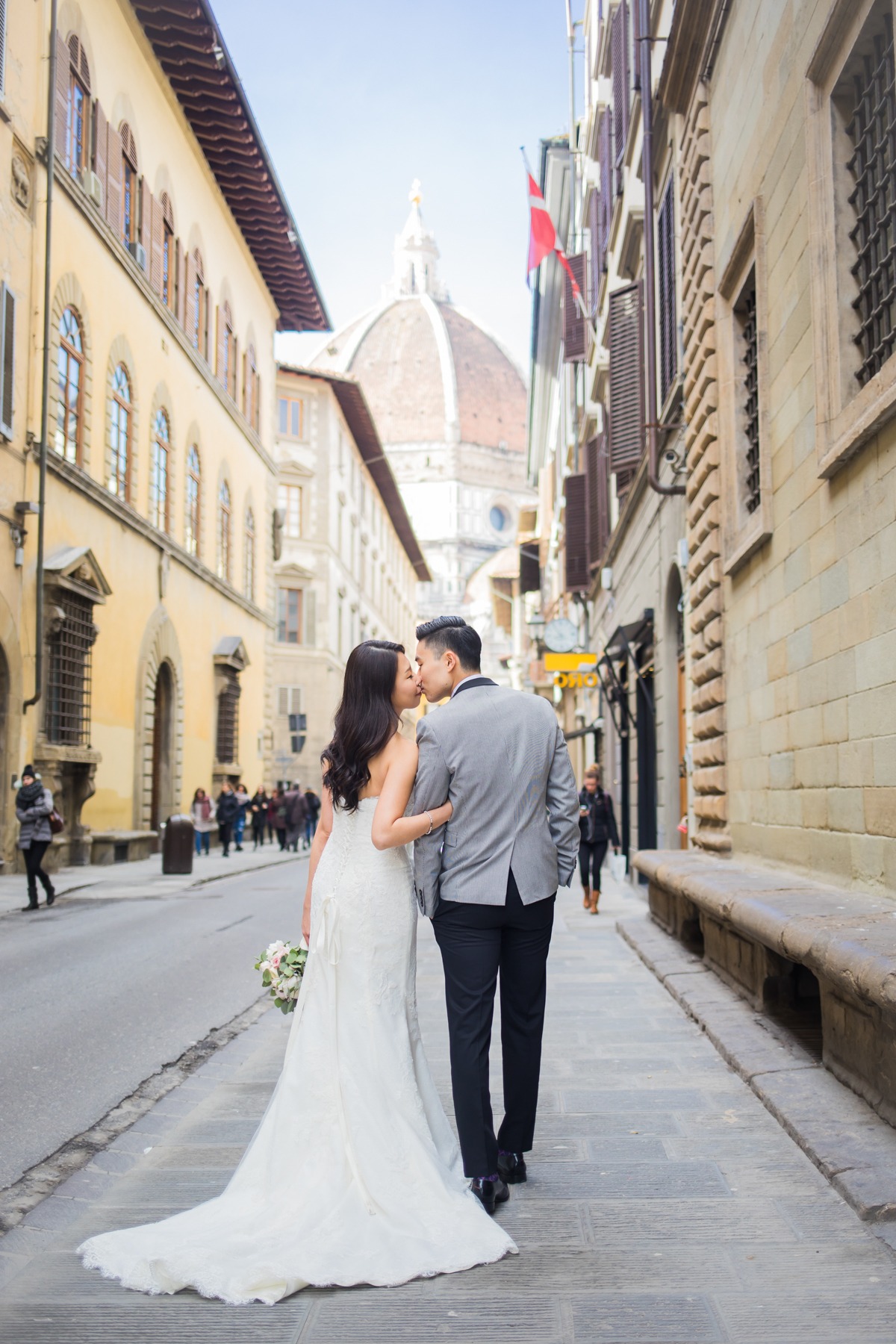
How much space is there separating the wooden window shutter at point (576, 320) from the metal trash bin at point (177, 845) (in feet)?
39.1

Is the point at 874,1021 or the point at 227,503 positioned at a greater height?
the point at 227,503

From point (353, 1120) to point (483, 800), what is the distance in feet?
3.44

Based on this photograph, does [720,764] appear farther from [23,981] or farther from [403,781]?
[403,781]

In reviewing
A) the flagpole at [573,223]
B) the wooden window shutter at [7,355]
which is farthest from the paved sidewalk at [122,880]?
the flagpole at [573,223]

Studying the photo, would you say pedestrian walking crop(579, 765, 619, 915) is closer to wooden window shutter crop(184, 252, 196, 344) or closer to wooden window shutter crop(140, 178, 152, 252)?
wooden window shutter crop(140, 178, 152, 252)

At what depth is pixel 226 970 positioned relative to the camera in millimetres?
9836

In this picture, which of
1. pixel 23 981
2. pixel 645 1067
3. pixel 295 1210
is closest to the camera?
pixel 295 1210

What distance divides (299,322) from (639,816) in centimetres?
2417

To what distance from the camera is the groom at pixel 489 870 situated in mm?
4133

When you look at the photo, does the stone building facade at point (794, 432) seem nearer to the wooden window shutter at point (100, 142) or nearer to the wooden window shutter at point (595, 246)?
the wooden window shutter at point (595, 246)

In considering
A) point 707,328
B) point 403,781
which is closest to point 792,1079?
point 403,781

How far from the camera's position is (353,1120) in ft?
12.9

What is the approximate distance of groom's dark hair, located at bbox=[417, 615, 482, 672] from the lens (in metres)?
4.40

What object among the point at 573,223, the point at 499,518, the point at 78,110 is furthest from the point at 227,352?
the point at 499,518
